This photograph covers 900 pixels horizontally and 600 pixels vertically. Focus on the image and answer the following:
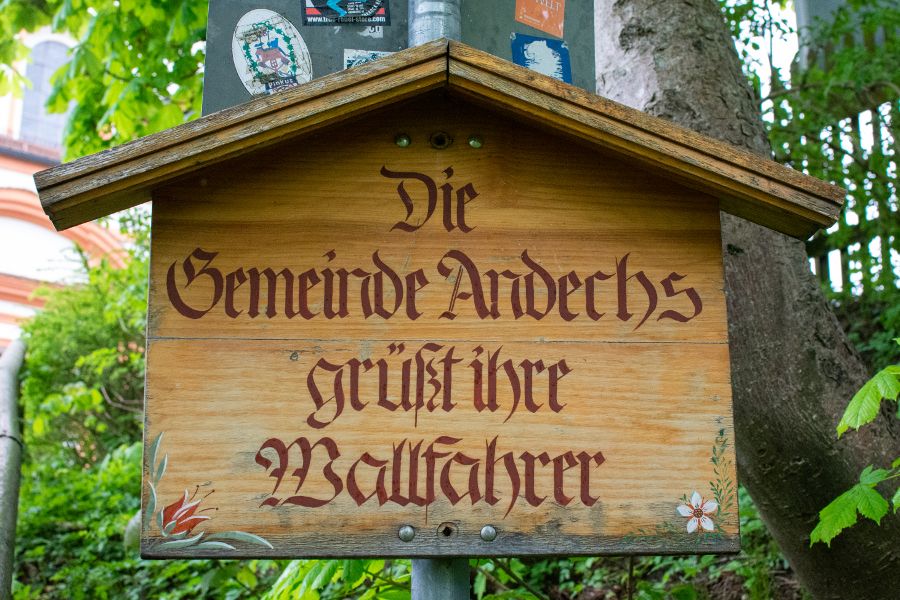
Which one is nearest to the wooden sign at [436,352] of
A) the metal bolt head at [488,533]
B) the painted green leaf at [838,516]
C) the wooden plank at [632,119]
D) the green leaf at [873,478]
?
the metal bolt head at [488,533]

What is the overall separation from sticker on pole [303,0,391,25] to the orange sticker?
329 mm

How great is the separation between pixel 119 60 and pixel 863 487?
5.09 m

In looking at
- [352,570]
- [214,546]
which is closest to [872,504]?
[352,570]

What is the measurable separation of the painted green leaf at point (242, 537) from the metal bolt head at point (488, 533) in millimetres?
367

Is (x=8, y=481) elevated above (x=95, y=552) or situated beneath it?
elevated above

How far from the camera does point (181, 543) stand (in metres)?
1.66

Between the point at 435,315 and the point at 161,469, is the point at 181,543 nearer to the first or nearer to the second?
the point at 161,469

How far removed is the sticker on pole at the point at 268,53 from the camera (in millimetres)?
2080

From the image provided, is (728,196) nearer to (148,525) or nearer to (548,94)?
(548,94)

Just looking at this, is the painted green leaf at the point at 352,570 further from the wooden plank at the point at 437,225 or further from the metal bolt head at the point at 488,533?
the wooden plank at the point at 437,225

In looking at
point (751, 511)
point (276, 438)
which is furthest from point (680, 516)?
point (751, 511)

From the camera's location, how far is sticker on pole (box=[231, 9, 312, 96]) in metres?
2.08

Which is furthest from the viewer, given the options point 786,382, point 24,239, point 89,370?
point 24,239

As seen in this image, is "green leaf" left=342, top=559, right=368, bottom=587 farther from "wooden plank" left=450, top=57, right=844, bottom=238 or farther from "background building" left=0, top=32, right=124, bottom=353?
"background building" left=0, top=32, right=124, bottom=353
